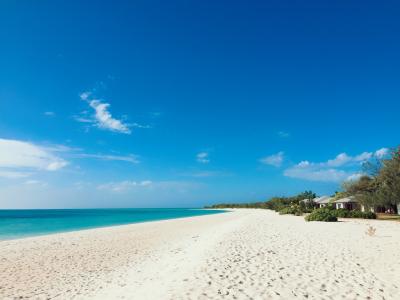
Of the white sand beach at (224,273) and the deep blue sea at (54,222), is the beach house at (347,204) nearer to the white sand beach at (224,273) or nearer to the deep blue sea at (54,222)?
the deep blue sea at (54,222)

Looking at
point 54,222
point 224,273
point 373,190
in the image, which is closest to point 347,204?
point 373,190

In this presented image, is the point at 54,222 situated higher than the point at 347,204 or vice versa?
the point at 347,204

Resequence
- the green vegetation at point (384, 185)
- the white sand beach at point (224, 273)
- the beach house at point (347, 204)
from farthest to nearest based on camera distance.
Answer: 1. the beach house at point (347, 204)
2. the green vegetation at point (384, 185)
3. the white sand beach at point (224, 273)

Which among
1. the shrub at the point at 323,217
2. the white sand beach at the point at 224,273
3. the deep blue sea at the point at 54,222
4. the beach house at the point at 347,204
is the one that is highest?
the beach house at the point at 347,204

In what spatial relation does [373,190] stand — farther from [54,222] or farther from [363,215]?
[54,222]

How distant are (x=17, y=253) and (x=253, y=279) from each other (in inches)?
511

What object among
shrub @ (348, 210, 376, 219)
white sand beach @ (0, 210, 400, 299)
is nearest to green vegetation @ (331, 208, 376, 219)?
shrub @ (348, 210, 376, 219)

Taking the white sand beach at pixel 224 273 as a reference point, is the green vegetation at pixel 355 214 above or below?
above

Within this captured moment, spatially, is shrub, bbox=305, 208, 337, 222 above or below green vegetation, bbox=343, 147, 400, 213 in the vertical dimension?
below

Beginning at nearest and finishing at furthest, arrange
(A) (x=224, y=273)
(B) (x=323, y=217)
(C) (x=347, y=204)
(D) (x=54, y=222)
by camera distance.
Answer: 1. (A) (x=224, y=273)
2. (B) (x=323, y=217)
3. (D) (x=54, y=222)
4. (C) (x=347, y=204)

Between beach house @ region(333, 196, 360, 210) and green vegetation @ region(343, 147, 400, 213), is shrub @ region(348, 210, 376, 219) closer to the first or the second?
green vegetation @ region(343, 147, 400, 213)

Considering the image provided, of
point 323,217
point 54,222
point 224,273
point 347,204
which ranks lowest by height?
point 54,222

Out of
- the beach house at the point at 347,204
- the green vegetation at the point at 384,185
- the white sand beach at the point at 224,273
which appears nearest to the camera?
the white sand beach at the point at 224,273

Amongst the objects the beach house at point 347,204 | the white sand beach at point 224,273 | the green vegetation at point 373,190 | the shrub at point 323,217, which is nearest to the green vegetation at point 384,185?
the green vegetation at point 373,190
